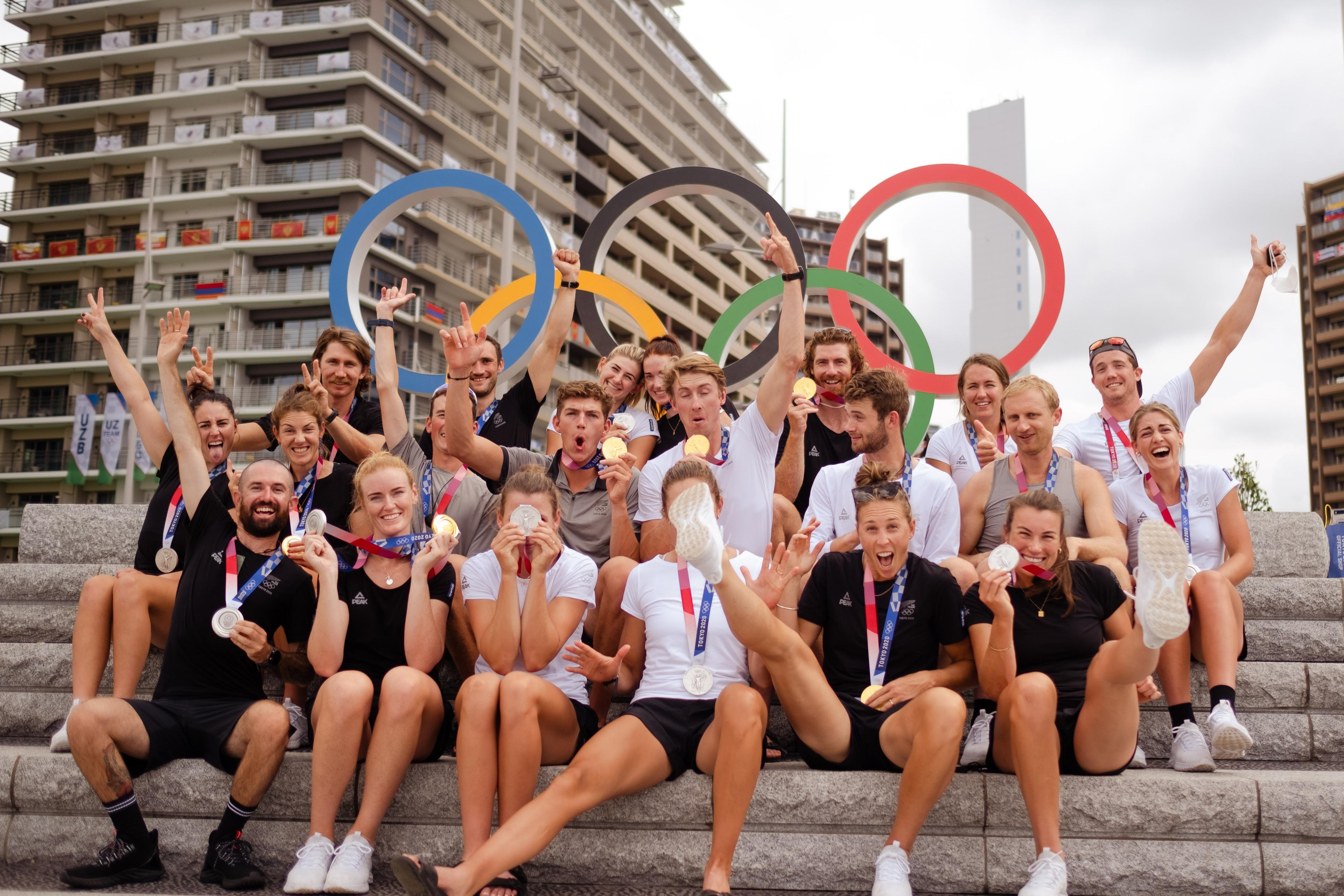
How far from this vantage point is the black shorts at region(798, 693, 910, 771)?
3.96 meters

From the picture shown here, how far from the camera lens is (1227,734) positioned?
3.93 meters

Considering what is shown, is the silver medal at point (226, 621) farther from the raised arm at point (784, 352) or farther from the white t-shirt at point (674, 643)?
the raised arm at point (784, 352)

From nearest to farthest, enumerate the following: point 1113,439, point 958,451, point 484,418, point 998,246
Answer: point 1113,439
point 958,451
point 484,418
point 998,246

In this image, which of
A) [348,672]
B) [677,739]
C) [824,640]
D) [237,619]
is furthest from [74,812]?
[824,640]

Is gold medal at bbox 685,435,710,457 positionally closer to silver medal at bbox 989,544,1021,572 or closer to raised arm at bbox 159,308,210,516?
silver medal at bbox 989,544,1021,572

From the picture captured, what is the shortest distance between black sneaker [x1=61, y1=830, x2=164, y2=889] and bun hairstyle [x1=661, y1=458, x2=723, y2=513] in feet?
8.37

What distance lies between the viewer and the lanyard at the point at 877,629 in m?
4.12

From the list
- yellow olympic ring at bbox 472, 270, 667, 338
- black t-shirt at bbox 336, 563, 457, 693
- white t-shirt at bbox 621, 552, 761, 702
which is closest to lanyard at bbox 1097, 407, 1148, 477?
white t-shirt at bbox 621, 552, 761, 702

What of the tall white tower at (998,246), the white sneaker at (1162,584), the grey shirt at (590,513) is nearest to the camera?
the white sneaker at (1162,584)

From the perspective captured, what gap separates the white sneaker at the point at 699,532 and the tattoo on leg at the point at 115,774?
250 centimetres

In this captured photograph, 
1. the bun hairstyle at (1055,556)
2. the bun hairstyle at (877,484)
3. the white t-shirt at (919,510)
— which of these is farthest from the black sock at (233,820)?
the bun hairstyle at (1055,556)

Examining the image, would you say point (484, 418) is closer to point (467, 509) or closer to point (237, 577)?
point (467, 509)

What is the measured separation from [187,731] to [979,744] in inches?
134

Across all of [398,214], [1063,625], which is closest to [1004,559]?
[1063,625]
